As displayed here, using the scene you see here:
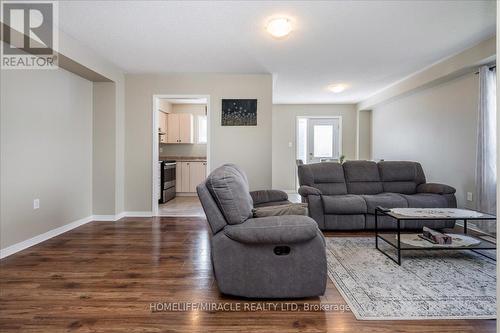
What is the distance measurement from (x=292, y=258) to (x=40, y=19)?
133 inches

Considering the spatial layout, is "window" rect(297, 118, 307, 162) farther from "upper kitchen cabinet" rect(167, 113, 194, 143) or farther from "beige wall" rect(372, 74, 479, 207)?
"upper kitchen cabinet" rect(167, 113, 194, 143)

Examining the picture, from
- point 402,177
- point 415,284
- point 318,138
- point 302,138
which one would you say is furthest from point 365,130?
point 415,284

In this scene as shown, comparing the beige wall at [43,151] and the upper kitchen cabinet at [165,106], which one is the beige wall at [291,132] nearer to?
the upper kitchen cabinet at [165,106]

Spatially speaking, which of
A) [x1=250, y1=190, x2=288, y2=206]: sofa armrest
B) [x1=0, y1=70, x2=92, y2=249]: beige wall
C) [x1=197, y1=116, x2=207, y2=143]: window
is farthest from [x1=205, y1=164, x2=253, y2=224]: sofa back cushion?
[x1=197, y1=116, x2=207, y2=143]: window

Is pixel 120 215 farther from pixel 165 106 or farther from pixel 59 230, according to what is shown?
pixel 165 106

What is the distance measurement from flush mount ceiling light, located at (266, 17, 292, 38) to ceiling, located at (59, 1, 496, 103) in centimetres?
8

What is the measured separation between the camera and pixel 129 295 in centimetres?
209

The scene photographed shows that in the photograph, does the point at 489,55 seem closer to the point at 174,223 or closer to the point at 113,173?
the point at 174,223

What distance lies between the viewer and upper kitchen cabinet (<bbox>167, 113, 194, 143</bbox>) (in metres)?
7.10

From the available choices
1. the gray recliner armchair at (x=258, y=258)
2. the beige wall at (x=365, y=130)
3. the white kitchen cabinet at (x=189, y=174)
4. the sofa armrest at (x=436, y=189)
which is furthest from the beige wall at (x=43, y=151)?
the beige wall at (x=365, y=130)

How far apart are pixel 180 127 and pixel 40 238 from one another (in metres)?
4.25

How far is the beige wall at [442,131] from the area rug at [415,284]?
6.29 feet

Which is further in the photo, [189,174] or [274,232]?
[189,174]

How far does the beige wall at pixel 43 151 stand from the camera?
9.71ft
